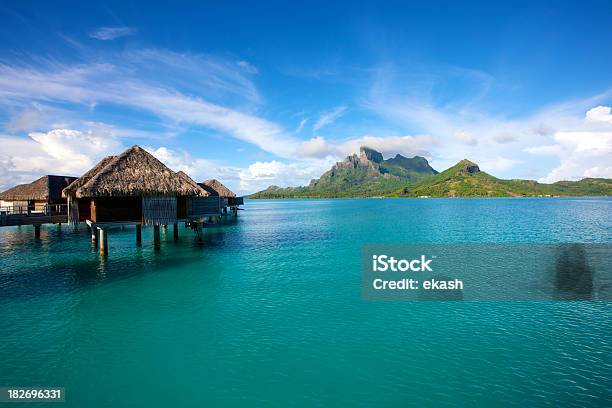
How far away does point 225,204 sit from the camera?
222ft

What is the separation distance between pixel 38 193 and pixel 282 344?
42.9 m

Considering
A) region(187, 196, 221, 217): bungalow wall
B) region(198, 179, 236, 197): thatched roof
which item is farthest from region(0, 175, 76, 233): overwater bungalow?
region(198, 179, 236, 197): thatched roof

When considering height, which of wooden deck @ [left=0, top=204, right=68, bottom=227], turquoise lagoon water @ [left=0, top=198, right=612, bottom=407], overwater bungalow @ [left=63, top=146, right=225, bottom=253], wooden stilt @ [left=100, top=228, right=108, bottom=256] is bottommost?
turquoise lagoon water @ [left=0, top=198, right=612, bottom=407]

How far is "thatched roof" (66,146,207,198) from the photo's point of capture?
81.9 feet

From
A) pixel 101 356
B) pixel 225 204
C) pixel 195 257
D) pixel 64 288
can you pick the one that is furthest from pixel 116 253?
pixel 225 204

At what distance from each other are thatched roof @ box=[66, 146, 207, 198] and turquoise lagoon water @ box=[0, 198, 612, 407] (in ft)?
21.8

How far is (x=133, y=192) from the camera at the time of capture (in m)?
26.1

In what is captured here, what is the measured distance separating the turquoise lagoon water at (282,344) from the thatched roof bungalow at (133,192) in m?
6.45

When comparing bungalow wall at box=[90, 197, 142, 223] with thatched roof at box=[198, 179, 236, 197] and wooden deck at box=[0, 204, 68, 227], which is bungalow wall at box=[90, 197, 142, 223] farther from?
thatched roof at box=[198, 179, 236, 197]

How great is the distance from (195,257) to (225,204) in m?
40.1

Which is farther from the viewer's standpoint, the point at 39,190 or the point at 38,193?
the point at 39,190

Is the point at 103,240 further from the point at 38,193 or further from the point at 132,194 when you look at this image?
the point at 38,193

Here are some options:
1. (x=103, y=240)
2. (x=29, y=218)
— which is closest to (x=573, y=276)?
(x=103, y=240)
